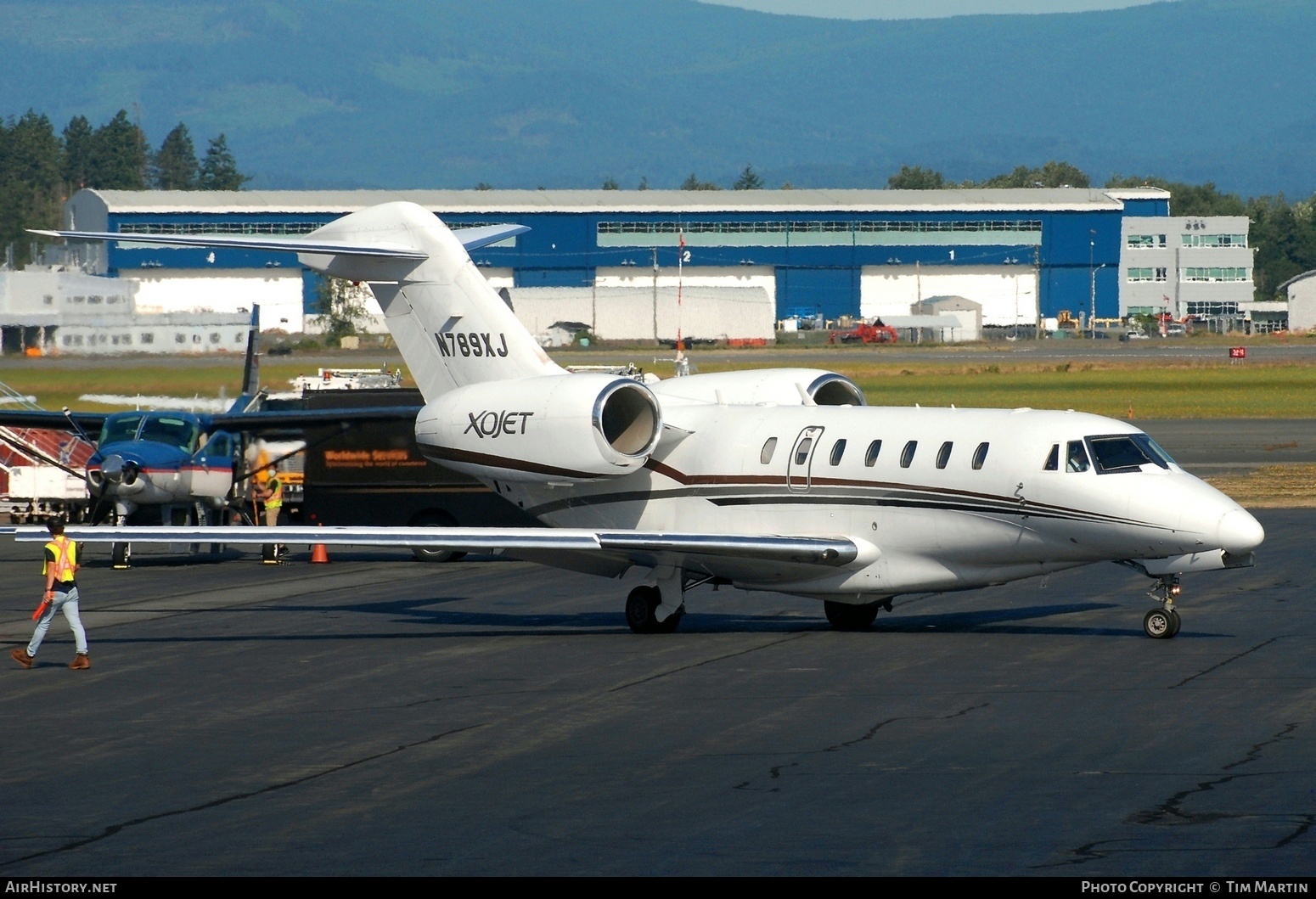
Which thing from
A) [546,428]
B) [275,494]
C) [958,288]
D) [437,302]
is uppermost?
[958,288]

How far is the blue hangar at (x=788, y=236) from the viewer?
415 feet

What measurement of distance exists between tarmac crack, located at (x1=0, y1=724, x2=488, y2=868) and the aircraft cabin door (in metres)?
6.76

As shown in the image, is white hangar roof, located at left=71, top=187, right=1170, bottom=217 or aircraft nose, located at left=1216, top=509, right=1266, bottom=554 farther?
white hangar roof, located at left=71, top=187, right=1170, bottom=217

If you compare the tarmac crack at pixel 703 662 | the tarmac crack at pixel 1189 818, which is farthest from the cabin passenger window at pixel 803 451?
the tarmac crack at pixel 1189 818

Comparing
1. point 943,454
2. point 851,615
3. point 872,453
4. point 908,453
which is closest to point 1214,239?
point 851,615

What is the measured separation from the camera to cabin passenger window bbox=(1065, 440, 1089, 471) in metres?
18.8

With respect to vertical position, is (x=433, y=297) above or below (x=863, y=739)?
above

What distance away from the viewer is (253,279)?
119188 millimetres

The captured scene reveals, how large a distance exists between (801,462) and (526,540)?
3.37 metres

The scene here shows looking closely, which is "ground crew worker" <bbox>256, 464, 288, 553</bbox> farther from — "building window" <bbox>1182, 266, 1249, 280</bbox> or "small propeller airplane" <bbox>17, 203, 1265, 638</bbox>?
"building window" <bbox>1182, 266, 1249, 280</bbox>

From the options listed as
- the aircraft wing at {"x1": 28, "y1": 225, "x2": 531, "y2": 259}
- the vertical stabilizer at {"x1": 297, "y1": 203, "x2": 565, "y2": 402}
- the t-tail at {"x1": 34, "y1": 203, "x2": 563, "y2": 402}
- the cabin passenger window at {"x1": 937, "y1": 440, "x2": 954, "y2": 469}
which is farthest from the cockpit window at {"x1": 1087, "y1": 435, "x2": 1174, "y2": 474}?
the aircraft wing at {"x1": 28, "y1": 225, "x2": 531, "y2": 259}

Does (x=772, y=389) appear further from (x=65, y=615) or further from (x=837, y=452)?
(x=65, y=615)

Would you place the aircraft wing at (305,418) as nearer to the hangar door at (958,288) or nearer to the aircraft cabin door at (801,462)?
the aircraft cabin door at (801,462)

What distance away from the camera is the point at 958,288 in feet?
452
